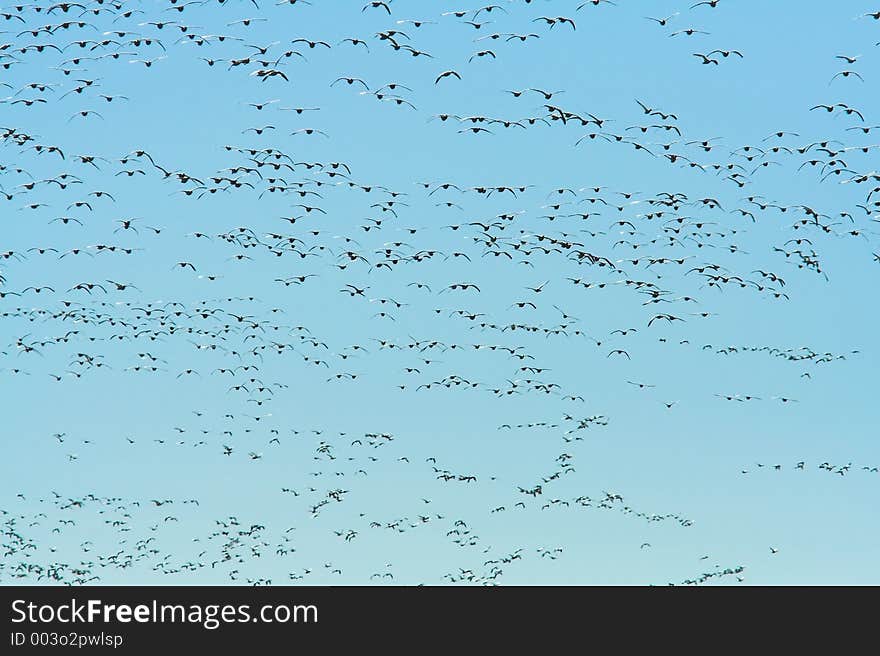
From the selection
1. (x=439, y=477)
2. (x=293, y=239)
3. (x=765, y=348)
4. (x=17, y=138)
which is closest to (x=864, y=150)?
(x=765, y=348)

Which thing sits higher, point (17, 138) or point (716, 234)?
point (17, 138)

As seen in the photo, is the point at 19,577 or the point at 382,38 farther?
the point at 19,577

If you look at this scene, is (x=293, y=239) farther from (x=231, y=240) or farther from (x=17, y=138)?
(x=17, y=138)

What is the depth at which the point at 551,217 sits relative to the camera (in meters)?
31.7

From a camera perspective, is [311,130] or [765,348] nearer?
[311,130]

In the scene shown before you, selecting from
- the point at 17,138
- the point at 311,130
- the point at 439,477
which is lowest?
the point at 439,477

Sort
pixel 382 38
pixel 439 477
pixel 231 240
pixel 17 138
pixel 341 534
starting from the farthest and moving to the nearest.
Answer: pixel 439 477, pixel 341 534, pixel 231 240, pixel 17 138, pixel 382 38

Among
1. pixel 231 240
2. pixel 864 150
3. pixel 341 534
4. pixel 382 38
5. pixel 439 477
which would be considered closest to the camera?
pixel 382 38

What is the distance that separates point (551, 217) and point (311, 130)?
8115 mm

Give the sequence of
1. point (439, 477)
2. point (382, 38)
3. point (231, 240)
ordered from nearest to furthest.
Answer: point (382, 38), point (231, 240), point (439, 477)

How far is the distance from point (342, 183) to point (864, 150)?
487 inches

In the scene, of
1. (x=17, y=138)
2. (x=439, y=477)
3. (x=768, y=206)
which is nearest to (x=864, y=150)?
(x=768, y=206)

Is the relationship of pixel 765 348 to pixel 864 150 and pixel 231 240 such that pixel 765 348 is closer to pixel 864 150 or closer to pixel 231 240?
pixel 864 150

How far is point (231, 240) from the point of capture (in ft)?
107
